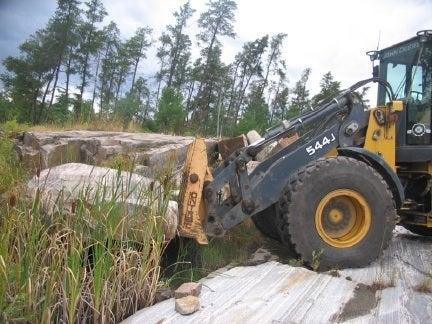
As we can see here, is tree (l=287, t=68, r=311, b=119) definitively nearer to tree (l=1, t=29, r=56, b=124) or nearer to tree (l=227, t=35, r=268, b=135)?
tree (l=227, t=35, r=268, b=135)

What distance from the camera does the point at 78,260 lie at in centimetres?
271

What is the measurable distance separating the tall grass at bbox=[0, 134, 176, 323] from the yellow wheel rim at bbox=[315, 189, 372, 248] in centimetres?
166

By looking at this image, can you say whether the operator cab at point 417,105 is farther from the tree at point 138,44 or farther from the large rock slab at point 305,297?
the tree at point 138,44

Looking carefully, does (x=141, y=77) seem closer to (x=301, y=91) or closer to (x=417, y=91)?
(x=301, y=91)

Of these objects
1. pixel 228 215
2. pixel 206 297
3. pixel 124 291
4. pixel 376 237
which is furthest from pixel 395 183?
pixel 124 291

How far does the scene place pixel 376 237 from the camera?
158 inches

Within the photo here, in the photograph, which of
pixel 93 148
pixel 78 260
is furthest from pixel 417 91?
pixel 93 148

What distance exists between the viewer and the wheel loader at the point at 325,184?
3.82 m

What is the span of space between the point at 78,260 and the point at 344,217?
8.57 ft

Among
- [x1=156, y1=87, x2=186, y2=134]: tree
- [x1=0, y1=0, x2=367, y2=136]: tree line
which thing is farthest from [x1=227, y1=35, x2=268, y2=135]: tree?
[x1=156, y1=87, x2=186, y2=134]: tree

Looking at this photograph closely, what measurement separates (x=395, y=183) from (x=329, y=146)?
30.0 inches

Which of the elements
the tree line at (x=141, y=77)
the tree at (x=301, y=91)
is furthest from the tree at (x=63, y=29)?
the tree at (x=301, y=91)

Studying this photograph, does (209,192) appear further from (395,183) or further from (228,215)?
(395,183)

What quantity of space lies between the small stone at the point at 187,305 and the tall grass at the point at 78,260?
0.32 meters
